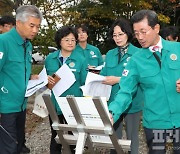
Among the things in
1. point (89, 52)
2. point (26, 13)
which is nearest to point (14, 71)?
point (26, 13)

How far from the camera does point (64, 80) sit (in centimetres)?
385

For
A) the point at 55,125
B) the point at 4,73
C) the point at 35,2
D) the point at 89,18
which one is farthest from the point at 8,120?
the point at 89,18

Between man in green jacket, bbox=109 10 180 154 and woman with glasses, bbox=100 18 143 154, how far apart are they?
961 mm

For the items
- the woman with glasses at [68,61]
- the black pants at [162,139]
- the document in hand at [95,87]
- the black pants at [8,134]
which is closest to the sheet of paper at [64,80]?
the woman with glasses at [68,61]

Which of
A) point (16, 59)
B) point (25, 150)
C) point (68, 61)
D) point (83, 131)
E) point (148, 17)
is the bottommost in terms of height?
point (25, 150)

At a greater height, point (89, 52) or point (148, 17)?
point (148, 17)

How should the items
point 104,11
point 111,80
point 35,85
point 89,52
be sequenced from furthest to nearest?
point 104,11, point 89,52, point 111,80, point 35,85

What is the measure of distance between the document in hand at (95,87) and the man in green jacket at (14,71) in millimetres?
617

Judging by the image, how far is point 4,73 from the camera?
325 cm

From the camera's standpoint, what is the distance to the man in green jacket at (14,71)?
322 centimetres

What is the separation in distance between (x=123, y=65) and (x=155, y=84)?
3.92 ft

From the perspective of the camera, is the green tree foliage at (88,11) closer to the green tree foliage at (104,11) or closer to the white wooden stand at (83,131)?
the green tree foliage at (104,11)

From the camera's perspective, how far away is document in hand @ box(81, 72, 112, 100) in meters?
3.33

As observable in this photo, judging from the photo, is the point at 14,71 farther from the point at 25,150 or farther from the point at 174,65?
the point at 25,150
